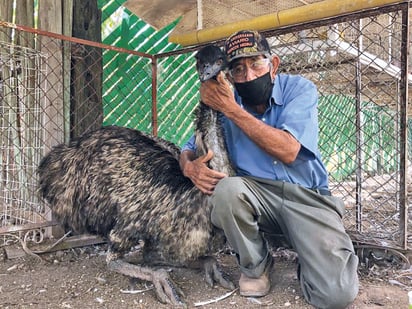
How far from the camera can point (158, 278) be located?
2.22m

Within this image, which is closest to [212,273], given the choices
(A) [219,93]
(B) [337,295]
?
(B) [337,295]

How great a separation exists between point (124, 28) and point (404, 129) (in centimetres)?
281

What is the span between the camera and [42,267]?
8.95ft

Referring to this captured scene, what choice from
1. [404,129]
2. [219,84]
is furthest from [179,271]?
[404,129]

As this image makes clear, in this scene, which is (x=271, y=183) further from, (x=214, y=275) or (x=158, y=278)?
(x=158, y=278)

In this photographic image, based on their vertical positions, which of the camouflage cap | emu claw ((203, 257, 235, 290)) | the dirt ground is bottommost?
the dirt ground

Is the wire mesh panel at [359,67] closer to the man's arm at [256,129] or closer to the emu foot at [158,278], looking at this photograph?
the man's arm at [256,129]

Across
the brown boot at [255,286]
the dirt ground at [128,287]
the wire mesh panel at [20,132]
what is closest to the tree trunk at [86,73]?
the wire mesh panel at [20,132]

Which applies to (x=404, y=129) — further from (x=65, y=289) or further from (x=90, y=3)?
(x=90, y=3)

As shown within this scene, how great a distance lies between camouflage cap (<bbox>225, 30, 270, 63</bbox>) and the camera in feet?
7.25

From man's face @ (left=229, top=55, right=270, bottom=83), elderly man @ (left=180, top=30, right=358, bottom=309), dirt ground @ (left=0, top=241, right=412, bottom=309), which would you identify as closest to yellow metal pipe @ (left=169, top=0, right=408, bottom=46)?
elderly man @ (left=180, top=30, right=358, bottom=309)

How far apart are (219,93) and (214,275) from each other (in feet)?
3.21

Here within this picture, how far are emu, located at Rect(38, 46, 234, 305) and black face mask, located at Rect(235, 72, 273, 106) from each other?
17 centimetres

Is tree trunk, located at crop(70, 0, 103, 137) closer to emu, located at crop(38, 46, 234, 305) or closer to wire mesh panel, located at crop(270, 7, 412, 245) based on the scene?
emu, located at crop(38, 46, 234, 305)
